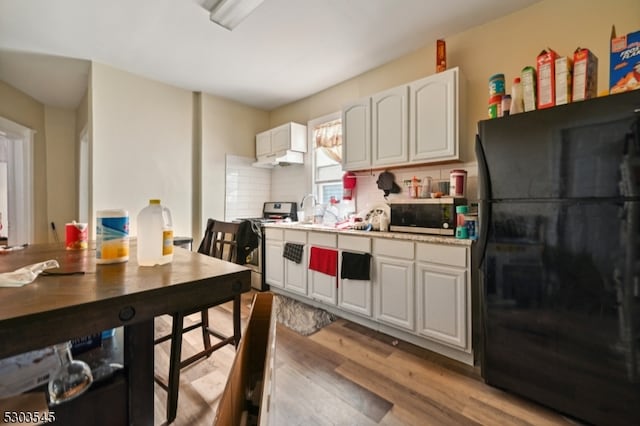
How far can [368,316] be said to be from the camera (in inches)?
94.1

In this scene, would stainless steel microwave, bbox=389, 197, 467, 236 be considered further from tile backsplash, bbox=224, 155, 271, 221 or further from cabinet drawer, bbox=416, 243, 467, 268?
tile backsplash, bbox=224, 155, 271, 221

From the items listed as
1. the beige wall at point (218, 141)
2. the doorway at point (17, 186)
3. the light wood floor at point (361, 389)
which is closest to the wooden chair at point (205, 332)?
the light wood floor at point (361, 389)

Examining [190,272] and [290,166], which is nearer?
[190,272]

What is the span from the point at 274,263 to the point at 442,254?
6.49ft

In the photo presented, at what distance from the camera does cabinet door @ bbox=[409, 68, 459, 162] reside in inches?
87.4

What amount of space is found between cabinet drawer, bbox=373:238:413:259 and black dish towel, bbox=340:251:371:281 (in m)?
0.12

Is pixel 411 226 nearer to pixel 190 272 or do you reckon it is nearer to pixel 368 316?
pixel 368 316

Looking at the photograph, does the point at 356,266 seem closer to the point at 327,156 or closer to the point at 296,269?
the point at 296,269

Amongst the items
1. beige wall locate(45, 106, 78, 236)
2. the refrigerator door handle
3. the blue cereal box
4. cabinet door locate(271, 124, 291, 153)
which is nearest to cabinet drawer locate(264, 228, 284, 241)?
cabinet door locate(271, 124, 291, 153)

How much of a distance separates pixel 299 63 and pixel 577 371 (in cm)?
325

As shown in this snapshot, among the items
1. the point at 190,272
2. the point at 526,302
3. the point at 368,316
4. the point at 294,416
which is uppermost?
the point at 190,272

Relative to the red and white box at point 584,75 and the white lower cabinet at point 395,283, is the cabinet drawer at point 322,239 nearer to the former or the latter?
the white lower cabinet at point 395,283

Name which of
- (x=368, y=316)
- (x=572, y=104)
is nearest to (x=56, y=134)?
(x=368, y=316)

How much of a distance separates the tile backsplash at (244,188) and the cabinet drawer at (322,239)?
1.62 m
